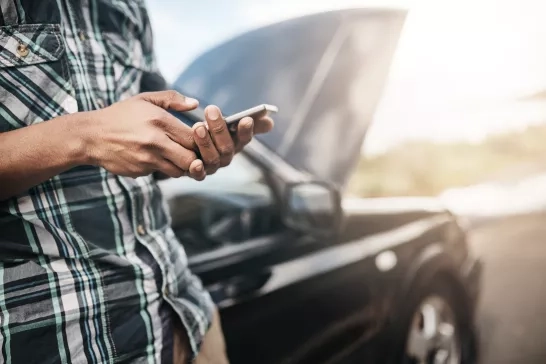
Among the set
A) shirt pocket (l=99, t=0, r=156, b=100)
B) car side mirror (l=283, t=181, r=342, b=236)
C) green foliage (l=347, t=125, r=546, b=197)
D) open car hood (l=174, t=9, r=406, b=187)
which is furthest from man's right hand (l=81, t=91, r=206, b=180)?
green foliage (l=347, t=125, r=546, b=197)

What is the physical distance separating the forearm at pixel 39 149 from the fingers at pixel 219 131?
6.9 inches

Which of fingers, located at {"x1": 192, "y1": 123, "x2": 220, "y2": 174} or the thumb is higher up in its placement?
the thumb

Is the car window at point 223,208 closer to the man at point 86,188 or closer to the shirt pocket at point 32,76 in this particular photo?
the man at point 86,188

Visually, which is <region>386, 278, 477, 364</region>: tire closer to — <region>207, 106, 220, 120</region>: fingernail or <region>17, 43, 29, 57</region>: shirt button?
<region>207, 106, 220, 120</region>: fingernail

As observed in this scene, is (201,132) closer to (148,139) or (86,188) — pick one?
(148,139)

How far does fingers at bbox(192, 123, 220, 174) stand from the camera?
0.78 metres

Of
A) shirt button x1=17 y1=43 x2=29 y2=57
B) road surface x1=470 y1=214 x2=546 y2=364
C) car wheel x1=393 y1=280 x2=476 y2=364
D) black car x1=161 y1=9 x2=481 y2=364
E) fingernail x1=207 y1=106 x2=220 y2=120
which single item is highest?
shirt button x1=17 y1=43 x2=29 y2=57

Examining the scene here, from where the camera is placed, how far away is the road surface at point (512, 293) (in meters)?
2.54

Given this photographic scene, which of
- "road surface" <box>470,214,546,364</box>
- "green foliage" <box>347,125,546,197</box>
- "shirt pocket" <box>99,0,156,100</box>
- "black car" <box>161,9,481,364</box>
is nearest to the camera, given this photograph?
"shirt pocket" <box>99,0,156,100</box>

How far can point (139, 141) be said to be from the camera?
765mm

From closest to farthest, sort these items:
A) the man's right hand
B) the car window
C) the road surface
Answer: the man's right hand < the car window < the road surface

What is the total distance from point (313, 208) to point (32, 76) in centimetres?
94

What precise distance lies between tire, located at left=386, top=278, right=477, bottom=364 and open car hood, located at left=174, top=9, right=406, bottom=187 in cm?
53

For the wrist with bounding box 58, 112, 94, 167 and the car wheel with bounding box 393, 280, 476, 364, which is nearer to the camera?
the wrist with bounding box 58, 112, 94, 167
